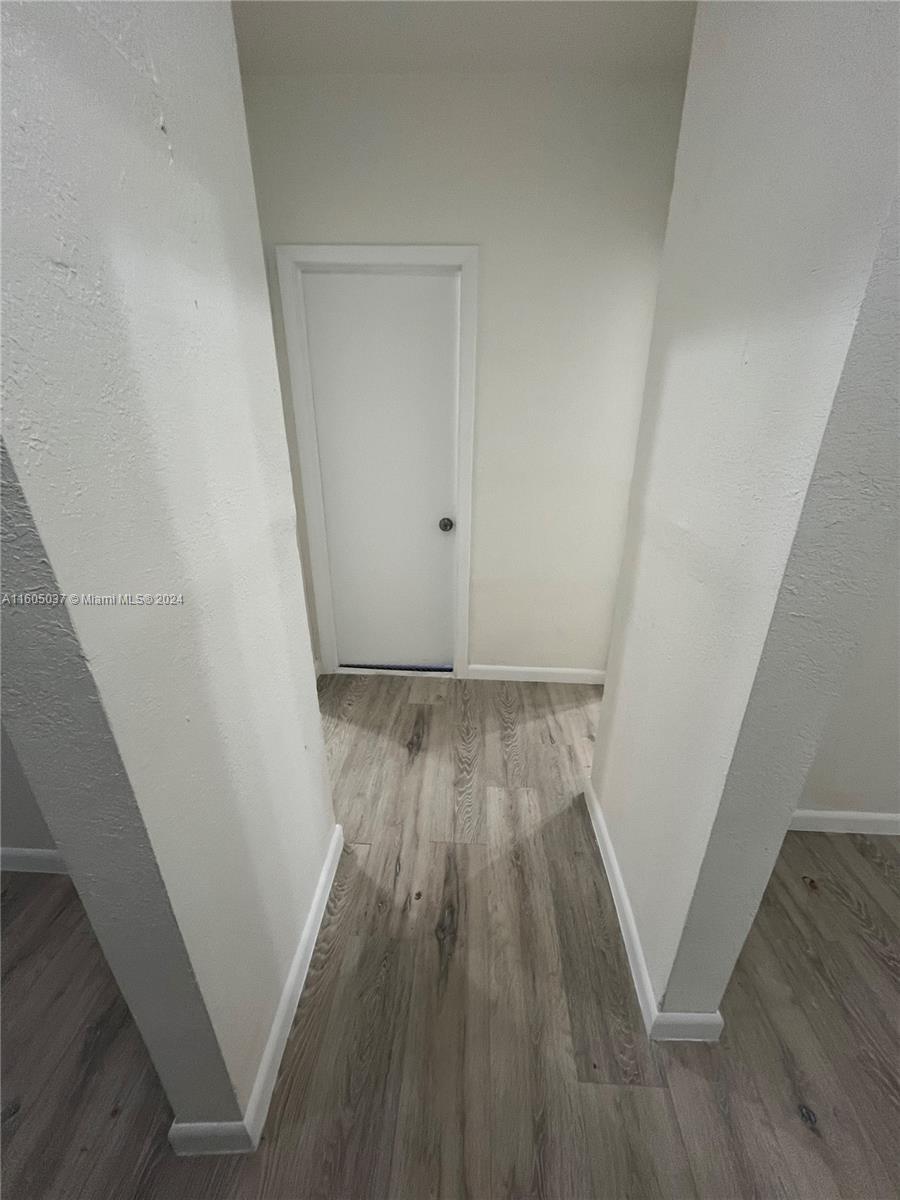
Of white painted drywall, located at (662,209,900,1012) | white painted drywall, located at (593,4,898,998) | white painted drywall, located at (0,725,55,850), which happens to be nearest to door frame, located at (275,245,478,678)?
white painted drywall, located at (593,4,898,998)

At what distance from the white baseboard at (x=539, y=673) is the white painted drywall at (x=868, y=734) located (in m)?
1.06

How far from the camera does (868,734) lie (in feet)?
5.05

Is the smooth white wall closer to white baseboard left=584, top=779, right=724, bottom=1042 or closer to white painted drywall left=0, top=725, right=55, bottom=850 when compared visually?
white baseboard left=584, top=779, right=724, bottom=1042

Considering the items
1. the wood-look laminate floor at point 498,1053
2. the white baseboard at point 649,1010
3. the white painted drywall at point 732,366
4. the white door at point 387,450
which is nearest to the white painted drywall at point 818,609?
the white painted drywall at point 732,366

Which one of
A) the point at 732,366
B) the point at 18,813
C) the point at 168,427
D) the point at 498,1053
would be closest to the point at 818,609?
the point at 732,366

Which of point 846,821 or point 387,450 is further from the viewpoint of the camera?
point 387,450

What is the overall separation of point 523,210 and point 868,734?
2189 millimetres

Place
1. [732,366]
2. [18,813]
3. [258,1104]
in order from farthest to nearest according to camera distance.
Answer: [18,813] < [258,1104] < [732,366]

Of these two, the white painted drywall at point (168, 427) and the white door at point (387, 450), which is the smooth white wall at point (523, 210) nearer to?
the white door at point (387, 450)

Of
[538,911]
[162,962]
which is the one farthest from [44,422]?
[538,911]

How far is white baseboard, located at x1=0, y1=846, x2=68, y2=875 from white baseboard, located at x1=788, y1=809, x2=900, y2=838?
2.44 meters

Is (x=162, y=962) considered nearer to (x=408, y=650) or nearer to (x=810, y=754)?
(x=810, y=754)

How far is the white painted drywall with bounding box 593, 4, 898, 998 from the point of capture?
0.60m

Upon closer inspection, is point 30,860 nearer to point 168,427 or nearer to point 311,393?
point 168,427
